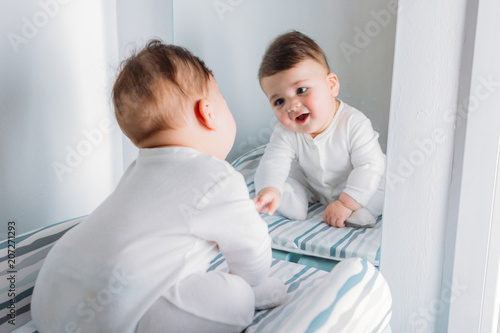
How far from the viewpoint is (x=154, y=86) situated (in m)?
0.65

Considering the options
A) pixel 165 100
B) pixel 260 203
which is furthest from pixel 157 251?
pixel 260 203

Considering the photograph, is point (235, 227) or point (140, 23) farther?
point (140, 23)

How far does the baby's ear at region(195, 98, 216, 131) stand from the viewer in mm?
681

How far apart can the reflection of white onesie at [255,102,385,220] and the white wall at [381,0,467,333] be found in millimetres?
49

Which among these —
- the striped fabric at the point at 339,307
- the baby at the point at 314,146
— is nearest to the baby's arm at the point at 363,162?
the baby at the point at 314,146

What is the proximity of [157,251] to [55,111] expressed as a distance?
2.09ft

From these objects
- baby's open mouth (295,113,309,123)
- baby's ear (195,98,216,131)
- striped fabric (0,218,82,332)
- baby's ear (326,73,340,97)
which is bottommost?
striped fabric (0,218,82,332)

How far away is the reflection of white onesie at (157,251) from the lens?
1.83ft

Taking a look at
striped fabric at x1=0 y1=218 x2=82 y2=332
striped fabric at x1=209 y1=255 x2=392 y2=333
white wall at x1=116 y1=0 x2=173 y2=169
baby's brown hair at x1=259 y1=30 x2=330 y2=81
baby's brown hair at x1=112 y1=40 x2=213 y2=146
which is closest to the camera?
striped fabric at x1=209 y1=255 x2=392 y2=333

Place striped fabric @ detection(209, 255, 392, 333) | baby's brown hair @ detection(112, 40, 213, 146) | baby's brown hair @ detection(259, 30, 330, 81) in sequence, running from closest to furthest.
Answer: striped fabric @ detection(209, 255, 392, 333) → baby's brown hair @ detection(112, 40, 213, 146) → baby's brown hair @ detection(259, 30, 330, 81)

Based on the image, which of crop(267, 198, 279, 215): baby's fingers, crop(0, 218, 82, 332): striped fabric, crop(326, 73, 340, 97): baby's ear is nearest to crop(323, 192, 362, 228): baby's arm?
crop(267, 198, 279, 215): baby's fingers

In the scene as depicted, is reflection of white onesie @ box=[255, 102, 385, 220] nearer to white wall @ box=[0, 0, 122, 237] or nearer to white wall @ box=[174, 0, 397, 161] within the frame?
white wall @ box=[174, 0, 397, 161]

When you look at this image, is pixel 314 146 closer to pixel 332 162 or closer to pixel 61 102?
pixel 332 162

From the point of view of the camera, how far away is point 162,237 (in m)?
0.58
